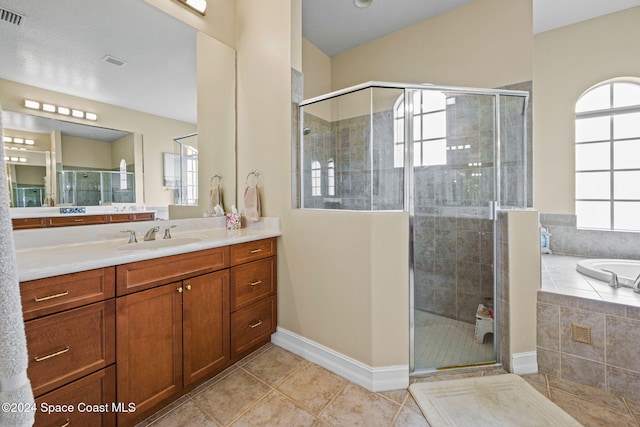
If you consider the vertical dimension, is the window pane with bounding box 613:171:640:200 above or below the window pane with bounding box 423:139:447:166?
below

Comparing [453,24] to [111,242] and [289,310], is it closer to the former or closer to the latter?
[289,310]

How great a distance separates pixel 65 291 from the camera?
110 cm

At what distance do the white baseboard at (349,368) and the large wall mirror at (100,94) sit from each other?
1.37 metres

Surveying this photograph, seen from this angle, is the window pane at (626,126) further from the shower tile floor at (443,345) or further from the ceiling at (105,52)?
the ceiling at (105,52)

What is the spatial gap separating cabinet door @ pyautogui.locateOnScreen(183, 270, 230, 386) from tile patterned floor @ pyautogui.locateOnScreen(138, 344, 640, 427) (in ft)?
0.54

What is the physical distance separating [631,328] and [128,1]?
3727 millimetres

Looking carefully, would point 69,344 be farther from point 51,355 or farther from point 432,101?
point 432,101

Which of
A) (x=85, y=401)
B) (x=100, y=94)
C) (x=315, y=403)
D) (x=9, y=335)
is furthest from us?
(x=100, y=94)

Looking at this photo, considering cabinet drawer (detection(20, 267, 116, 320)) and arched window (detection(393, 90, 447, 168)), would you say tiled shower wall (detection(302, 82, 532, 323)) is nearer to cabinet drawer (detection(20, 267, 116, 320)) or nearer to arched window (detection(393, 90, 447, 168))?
arched window (detection(393, 90, 447, 168))

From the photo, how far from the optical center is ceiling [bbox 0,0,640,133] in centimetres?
144

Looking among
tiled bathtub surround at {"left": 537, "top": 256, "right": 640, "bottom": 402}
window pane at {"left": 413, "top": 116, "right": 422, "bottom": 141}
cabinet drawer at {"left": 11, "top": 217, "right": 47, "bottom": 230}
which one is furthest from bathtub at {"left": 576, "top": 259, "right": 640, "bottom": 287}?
cabinet drawer at {"left": 11, "top": 217, "right": 47, "bottom": 230}

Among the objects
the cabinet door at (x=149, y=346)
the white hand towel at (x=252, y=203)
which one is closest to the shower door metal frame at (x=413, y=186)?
the white hand towel at (x=252, y=203)

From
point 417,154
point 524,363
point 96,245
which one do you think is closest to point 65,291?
point 96,245

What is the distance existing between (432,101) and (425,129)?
0.69 feet
